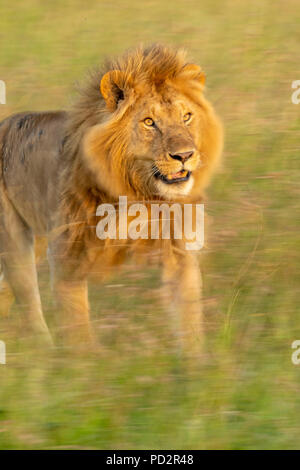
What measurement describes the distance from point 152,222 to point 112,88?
0.71 meters

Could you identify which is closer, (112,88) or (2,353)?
(2,353)

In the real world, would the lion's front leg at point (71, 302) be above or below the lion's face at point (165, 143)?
below

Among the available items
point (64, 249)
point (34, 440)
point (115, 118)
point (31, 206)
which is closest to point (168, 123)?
point (115, 118)

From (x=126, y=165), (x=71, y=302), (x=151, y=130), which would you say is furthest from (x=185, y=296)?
(x=151, y=130)

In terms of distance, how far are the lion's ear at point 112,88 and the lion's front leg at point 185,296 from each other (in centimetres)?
80

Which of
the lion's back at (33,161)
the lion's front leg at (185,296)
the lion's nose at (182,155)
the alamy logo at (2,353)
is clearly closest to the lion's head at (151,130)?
the lion's nose at (182,155)

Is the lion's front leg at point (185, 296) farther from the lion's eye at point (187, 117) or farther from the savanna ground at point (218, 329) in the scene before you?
the lion's eye at point (187, 117)

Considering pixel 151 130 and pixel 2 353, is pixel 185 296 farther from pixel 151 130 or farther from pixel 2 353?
pixel 2 353

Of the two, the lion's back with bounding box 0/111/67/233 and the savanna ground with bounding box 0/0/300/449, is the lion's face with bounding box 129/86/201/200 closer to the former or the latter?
the savanna ground with bounding box 0/0/300/449

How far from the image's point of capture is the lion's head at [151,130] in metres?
3.95

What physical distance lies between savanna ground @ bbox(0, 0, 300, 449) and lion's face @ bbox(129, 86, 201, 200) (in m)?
0.49

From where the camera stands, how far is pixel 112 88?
4113 millimetres

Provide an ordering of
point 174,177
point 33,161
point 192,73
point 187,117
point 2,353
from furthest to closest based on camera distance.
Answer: point 33,161
point 192,73
point 187,117
point 174,177
point 2,353

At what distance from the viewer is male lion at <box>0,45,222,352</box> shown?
13.0 feet
